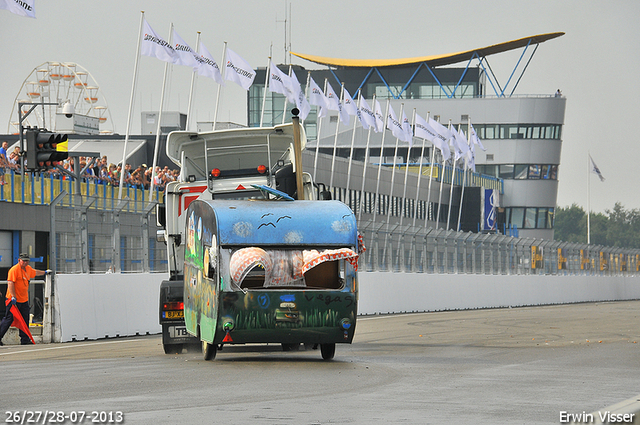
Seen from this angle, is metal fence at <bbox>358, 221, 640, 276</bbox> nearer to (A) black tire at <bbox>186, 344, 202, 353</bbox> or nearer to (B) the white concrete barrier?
(B) the white concrete barrier

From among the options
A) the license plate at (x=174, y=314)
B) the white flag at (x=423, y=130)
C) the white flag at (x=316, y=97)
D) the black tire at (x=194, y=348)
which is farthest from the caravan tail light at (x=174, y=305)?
the white flag at (x=423, y=130)

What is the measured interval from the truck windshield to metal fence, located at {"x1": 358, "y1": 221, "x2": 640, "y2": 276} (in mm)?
15950

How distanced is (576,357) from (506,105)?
9356 cm

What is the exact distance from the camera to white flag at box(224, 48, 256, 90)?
117ft

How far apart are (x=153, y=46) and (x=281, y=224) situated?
18.0m

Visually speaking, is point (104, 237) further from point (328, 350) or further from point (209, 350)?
point (328, 350)

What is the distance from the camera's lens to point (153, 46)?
3114 centimetres

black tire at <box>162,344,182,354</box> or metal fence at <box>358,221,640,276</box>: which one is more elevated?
metal fence at <box>358,221,640,276</box>

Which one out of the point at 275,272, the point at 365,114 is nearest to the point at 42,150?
the point at 275,272

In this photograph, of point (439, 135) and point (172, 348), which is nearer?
point (172, 348)

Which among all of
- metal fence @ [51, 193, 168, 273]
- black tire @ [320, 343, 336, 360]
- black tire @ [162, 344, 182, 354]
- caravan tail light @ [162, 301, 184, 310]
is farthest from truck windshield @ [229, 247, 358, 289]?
metal fence @ [51, 193, 168, 273]

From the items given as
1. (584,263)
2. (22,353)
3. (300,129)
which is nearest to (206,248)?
(300,129)

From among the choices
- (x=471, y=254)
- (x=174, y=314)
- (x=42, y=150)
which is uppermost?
(x=42, y=150)

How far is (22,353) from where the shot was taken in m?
17.4
